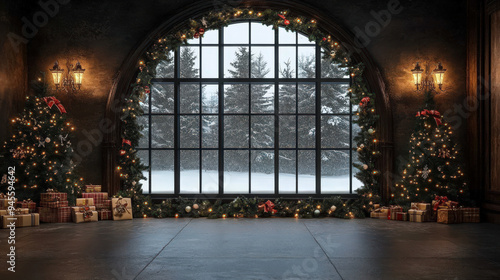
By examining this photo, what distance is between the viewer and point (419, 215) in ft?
28.8

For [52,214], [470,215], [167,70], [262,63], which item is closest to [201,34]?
[167,70]

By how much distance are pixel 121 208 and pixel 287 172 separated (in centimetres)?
328

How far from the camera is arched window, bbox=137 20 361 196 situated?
1003 cm

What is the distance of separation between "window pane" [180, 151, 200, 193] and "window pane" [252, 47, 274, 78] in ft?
6.66

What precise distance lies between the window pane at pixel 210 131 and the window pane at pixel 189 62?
92 cm

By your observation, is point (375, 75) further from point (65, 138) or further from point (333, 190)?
point (65, 138)

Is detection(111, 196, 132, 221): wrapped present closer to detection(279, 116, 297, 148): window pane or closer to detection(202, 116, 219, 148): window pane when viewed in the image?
detection(202, 116, 219, 148): window pane

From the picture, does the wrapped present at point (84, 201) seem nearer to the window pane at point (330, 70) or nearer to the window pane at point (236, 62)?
the window pane at point (236, 62)

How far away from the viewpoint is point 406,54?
31.9 ft

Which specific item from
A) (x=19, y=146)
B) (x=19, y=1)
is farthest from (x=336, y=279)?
(x=19, y=1)

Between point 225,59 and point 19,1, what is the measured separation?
13.2 feet

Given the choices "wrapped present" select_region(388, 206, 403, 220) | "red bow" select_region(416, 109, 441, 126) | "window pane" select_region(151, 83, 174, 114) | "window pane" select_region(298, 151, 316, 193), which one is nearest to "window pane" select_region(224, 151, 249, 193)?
"window pane" select_region(298, 151, 316, 193)

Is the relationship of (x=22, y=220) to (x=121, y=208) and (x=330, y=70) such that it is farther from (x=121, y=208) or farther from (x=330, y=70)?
(x=330, y=70)

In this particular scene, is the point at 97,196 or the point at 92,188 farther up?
the point at 92,188
